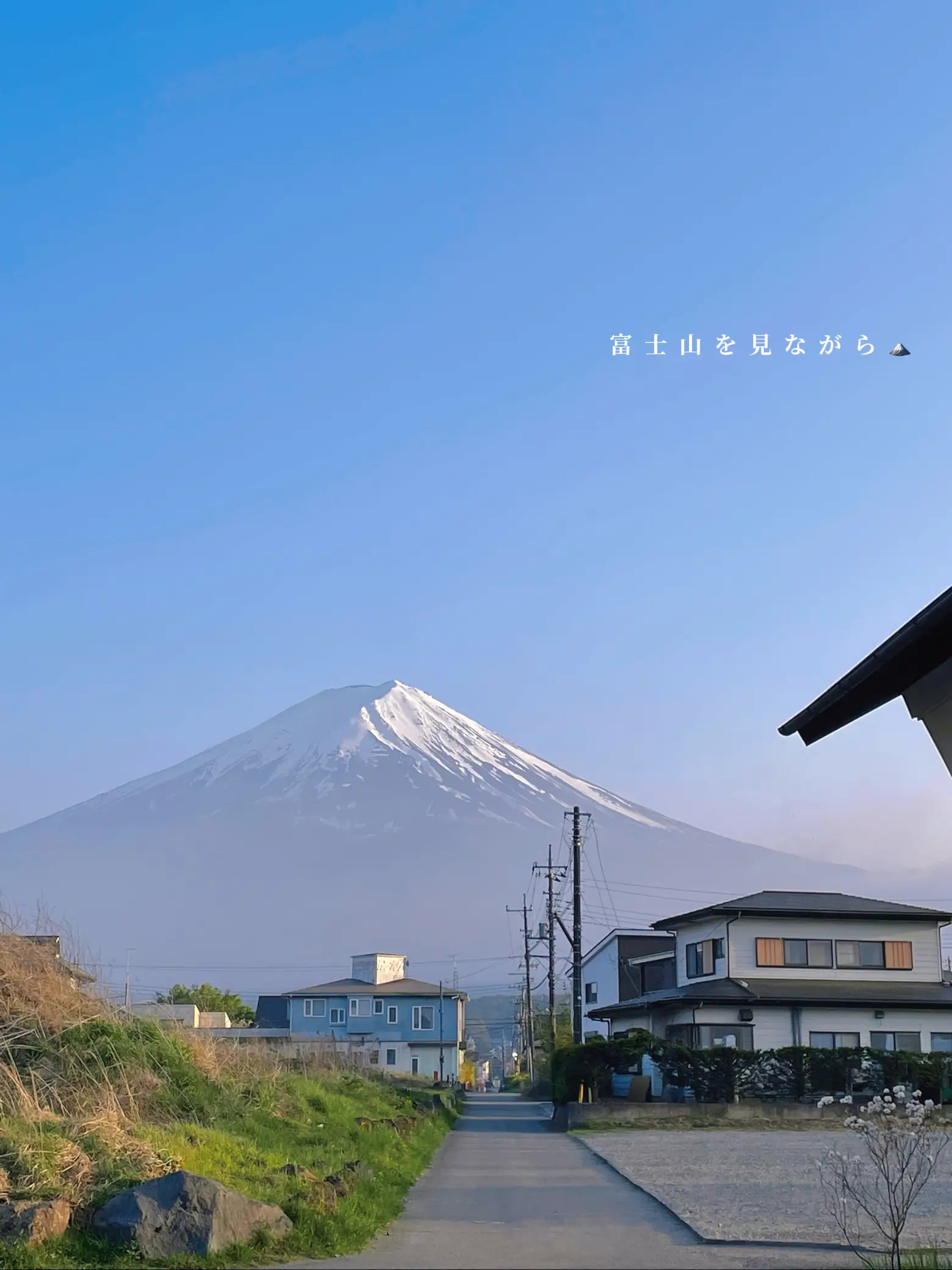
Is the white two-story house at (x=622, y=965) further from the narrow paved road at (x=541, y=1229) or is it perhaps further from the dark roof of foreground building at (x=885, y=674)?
the dark roof of foreground building at (x=885, y=674)

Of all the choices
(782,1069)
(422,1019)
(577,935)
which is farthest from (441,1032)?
(782,1069)

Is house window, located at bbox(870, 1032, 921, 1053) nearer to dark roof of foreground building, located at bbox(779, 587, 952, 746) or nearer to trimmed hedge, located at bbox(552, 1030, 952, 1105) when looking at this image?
trimmed hedge, located at bbox(552, 1030, 952, 1105)

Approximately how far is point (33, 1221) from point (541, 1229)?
4343 mm

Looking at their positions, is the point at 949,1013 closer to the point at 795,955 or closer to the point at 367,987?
the point at 795,955

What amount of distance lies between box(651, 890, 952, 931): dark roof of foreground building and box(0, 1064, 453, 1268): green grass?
44.4ft

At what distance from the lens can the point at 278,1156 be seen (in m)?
12.6

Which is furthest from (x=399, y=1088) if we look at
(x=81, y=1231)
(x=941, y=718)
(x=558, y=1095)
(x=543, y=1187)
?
(x=941, y=718)

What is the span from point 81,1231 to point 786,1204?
22.3 feet

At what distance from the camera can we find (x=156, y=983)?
175m

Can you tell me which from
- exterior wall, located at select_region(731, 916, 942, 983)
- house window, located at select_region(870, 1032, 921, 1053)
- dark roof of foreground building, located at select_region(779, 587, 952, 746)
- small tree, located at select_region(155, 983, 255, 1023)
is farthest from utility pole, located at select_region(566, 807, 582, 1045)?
small tree, located at select_region(155, 983, 255, 1023)

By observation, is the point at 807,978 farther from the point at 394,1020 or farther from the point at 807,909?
the point at 394,1020

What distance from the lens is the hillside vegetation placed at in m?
9.48

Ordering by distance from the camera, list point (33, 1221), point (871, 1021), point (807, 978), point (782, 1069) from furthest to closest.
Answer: point (807, 978) → point (871, 1021) → point (782, 1069) → point (33, 1221)

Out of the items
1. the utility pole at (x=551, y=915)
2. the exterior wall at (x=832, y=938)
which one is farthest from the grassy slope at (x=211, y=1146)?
the utility pole at (x=551, y=915)
